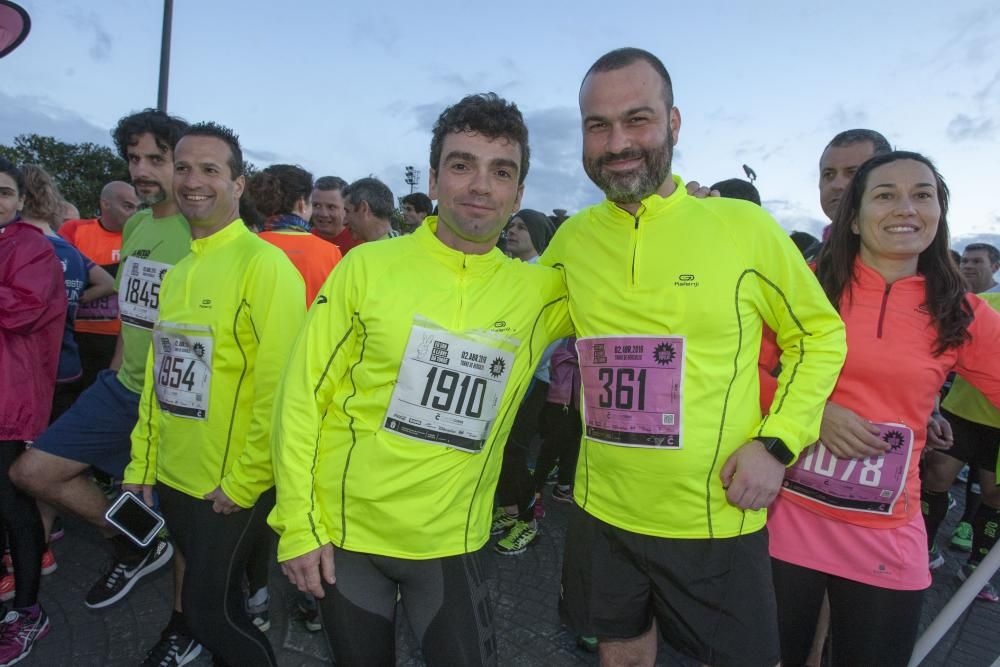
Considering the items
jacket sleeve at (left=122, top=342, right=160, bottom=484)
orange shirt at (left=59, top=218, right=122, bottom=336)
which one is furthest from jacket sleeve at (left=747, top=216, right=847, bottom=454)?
orange shirt at (left=59, top=218, right=122, bottom=336)

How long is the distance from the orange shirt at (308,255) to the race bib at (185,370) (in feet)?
4.17

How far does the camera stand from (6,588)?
3.60 m

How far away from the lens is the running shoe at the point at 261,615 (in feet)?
11.0

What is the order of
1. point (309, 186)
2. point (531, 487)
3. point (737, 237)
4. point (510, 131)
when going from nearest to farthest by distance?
point (737, 237)
point (510, 131)
point (309, 186)
point (531, 487)

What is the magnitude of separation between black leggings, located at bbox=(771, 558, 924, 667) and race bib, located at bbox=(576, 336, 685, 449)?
0.79 metres

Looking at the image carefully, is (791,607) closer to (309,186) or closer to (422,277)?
(422,277)

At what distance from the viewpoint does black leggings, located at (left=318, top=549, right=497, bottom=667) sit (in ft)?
6.19

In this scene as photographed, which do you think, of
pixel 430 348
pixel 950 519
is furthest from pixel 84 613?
→ pixel 950 519

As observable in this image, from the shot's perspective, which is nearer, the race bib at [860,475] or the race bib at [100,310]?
the race bib at [860,475]

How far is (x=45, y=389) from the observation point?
342cm

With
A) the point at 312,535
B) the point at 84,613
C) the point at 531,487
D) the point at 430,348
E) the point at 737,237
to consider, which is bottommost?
the point at 84,613

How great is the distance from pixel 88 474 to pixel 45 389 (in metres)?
0.55

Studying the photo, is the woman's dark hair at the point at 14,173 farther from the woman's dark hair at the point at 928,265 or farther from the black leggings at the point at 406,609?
the woman's dark hair at the point at 928,265

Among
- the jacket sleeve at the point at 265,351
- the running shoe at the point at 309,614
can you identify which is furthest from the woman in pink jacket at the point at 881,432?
the running shoe at the point at 309,614
